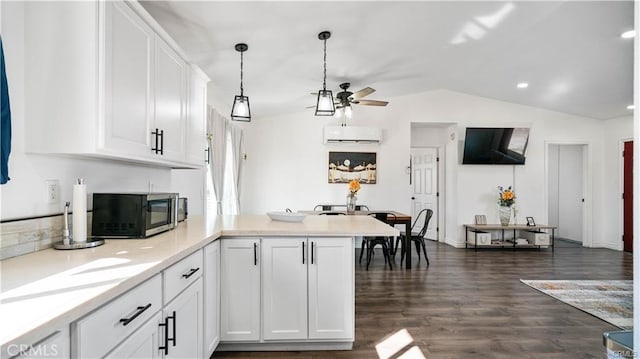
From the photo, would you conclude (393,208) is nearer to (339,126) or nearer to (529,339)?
(339,126)

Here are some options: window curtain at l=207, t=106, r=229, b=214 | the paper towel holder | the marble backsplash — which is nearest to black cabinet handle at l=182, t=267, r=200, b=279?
the paper towel holder

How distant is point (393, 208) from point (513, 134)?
8.66ft

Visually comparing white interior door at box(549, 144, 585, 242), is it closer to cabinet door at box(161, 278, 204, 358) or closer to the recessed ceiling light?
the recessed ceiling light

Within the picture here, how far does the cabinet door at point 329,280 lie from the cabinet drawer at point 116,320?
3.55 feet

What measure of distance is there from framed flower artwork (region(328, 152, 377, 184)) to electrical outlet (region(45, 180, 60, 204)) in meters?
4.75

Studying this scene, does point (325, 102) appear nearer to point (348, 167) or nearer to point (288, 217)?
point (288, 217)

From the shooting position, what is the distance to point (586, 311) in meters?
3.04

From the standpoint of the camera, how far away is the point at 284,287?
219cm

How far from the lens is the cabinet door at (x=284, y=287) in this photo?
2.19 m

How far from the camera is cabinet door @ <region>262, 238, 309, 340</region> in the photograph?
2.19 metres

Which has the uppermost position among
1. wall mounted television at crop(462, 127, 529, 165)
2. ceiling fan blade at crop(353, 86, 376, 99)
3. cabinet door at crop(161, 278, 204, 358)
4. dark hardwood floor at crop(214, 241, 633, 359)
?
ceiling fan blade at crop(353, 86, 376, 99)

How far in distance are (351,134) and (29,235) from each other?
497 centimetres

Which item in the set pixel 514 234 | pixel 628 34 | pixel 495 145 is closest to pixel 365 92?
pixel 628 34

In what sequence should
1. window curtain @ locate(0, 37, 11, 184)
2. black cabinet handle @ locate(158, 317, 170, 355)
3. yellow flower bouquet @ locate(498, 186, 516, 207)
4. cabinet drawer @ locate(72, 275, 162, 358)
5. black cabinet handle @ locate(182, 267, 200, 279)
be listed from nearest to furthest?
cabinet drawer @ locate(72, 275, 162, 358) → window curtain @ locate(0, 37, 11, 184) → black cabinet handle @ locate(158, 317, 170, 355) → black cabinet handle @ locate(182, 267, 200, 279) → yellow flower bouquet @ locate(498, 186, 516, 207)
